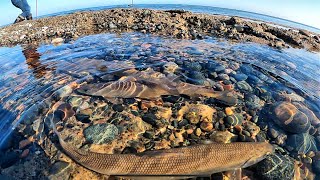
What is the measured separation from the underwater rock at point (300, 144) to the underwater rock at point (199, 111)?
1.44m

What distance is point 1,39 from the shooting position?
38.3ft

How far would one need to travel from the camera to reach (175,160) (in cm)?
358

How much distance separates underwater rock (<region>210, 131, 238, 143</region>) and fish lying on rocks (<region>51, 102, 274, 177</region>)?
1.29ft

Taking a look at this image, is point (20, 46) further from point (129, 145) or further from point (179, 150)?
point (179, 150)

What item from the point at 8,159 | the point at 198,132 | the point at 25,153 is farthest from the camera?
the point at 198,132

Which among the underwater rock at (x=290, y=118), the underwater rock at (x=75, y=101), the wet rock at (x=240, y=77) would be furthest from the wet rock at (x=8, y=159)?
the wet rock at (x=240, y=77)

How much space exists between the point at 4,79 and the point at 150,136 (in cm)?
467

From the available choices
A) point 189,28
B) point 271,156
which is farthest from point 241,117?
point 189,28

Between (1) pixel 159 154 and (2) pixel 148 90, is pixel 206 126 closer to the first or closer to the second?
(1) pixel 159 154

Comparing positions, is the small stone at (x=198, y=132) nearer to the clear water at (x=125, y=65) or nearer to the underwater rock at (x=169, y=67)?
the clear water at (x=125, y=65)

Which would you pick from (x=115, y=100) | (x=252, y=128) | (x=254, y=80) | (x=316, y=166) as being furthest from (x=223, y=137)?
(x=254, y=80)

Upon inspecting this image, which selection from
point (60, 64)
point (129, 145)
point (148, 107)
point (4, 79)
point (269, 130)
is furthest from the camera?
point (60, 64)

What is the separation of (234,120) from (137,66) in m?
3.27

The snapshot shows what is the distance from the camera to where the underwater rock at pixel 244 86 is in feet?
19.5
